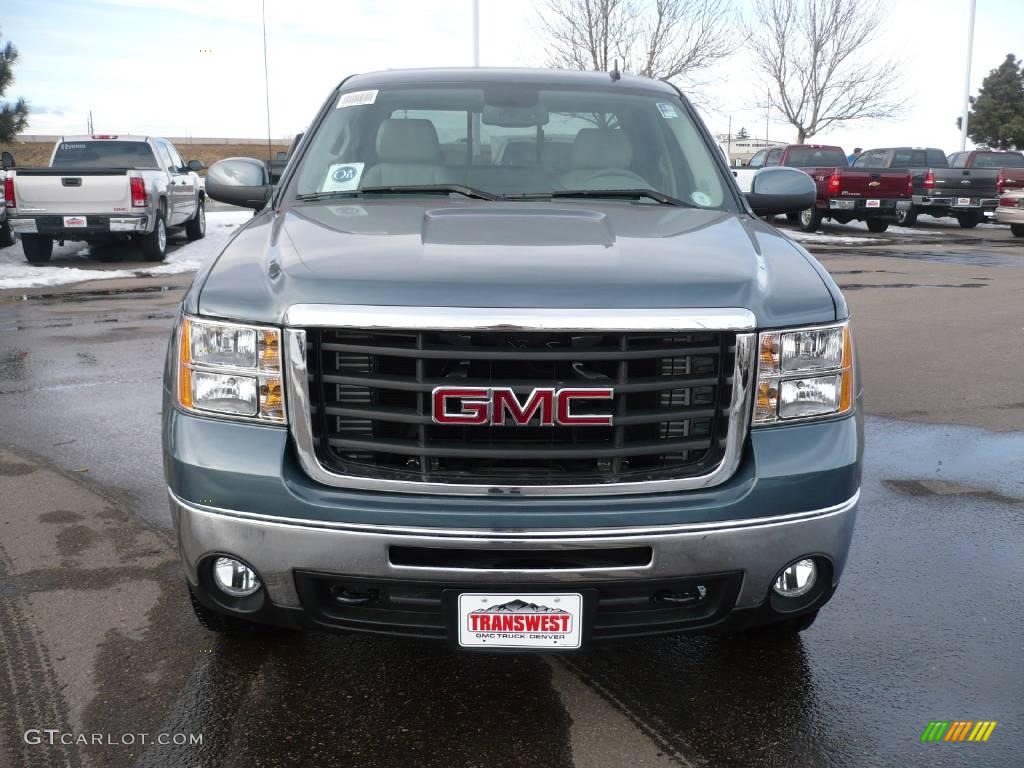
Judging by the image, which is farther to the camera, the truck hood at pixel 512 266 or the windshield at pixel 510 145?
the windshield at pixel 510 145

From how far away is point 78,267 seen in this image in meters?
15.5

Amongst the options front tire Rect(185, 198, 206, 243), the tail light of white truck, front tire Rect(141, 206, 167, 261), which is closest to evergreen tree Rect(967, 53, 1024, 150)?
front tire Rect(185, 198, 206, 243)

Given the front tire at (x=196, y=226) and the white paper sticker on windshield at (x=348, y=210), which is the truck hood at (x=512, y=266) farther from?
the front tire at (x=196, y=226)

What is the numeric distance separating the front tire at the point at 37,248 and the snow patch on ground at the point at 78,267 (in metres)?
0.13

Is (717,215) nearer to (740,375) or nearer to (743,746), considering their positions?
(740,375)

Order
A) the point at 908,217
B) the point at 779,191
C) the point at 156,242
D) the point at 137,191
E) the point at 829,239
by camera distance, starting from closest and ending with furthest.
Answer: the point at 779,191, the point at 137,191, the point at 156,242, the point at 829,239, the point at 908,217

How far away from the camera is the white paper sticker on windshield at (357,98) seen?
4.27 meters

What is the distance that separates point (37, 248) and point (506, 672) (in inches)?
565

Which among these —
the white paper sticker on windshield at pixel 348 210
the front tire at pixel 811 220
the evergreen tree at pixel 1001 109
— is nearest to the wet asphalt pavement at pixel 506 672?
the white paper sticker on windshield at pixel 348 210

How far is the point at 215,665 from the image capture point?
10.4 ft

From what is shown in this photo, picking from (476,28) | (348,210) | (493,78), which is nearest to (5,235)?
(476,28)

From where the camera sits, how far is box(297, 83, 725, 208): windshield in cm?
390

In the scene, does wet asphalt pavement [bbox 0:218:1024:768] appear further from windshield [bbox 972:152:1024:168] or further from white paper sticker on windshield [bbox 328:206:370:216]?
windshield [bbox 972:152:1024:168]

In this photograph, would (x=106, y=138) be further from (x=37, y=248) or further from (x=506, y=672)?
(x=506, y=672)
